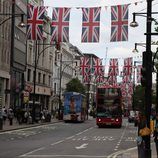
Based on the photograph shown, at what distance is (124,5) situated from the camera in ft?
95.9

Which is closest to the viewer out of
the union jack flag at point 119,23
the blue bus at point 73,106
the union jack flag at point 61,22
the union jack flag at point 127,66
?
the union jack flag at point 119,23

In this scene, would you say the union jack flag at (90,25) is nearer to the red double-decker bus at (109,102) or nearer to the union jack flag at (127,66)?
the red double-decker bus at (109,102)

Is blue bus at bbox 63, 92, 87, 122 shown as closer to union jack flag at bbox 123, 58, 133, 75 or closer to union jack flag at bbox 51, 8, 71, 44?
union jack flag at bbox 123, 58, 133, 75

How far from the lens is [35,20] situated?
3378cm

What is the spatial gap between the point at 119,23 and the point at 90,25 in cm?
184

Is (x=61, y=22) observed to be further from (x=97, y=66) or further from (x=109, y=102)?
(x=97, y=66)

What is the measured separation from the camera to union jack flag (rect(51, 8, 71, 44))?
31.1 m

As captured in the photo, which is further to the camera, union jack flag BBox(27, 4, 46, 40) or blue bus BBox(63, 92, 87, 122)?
blue bus BBox(63, 92, 87, 122)

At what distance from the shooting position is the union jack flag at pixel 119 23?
1154 inches

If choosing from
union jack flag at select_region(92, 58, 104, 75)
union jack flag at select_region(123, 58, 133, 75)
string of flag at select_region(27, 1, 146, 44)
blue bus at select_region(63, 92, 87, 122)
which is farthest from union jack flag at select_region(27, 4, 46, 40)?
blue bus at select_region(63, 92, 87, 122)

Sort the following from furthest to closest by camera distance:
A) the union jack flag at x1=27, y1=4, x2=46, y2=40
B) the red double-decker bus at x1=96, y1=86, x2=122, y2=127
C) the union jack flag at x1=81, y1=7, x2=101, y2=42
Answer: the red double-decker bus at x1=96, y1=86, x2=122, y2=127
the union jack flag at x1=27, y1=4, x2=46, y2=40
the union jack flag at x1=81, y1=7, x2=101, y2=42

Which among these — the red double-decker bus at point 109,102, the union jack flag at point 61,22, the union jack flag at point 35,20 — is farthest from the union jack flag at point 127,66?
the union jack flag at point 61,22

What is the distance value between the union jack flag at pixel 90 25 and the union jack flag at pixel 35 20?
3963mm

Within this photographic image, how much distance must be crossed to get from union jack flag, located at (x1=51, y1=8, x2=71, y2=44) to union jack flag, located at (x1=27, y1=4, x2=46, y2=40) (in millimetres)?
2227
